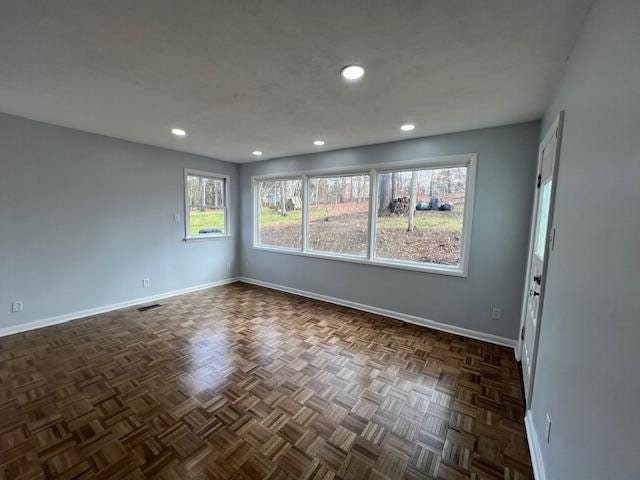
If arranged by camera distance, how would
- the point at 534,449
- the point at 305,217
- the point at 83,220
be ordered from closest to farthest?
the point at 534,449, the point at 83,220, the point at 305,217

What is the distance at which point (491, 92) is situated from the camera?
2074 millimetres

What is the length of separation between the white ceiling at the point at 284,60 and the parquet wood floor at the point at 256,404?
7.87 ft

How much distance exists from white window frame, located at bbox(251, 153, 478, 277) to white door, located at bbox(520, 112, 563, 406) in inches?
23.9

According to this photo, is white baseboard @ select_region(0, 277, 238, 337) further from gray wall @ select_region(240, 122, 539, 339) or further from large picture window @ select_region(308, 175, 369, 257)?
gray wall @ select_region(240, 122, 539, 339)

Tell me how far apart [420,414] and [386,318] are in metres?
A: 1.76

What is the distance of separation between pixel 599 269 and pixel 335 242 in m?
3.44

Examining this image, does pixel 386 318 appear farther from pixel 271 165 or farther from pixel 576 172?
pixel 271 165

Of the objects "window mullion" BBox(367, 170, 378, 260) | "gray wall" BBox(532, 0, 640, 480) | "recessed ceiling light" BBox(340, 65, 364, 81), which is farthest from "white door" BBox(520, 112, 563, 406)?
"window mullion" BBox(367, 170, 378, 260)

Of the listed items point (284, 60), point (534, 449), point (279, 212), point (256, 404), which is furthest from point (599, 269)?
point (279, 212)

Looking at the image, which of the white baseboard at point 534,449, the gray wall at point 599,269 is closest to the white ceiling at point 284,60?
the gray wall at point 599,269

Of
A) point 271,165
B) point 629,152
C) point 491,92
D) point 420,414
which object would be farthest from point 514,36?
point 271,165

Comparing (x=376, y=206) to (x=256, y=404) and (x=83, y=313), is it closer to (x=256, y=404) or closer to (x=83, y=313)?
(x=256, y=404)

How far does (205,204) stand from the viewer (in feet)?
16.0

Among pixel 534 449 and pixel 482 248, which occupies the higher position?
pixel 482 248
